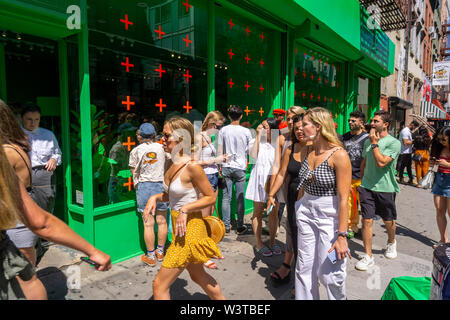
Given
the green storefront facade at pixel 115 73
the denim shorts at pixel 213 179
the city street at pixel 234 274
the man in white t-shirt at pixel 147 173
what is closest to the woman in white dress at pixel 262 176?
the city street at pixel 234 274

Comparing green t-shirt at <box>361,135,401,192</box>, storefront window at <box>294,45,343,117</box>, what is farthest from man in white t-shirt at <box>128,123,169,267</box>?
storefront window at <box>294,45,343,117</box>

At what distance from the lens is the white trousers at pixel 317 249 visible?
235 cm

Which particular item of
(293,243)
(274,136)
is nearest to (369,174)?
(274,136)

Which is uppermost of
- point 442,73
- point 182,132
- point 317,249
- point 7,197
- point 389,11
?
point 442,73

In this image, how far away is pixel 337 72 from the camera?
9.48m

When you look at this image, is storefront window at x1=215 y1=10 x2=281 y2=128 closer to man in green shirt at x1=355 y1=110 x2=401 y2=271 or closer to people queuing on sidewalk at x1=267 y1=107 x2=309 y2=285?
people queuing on sidewalk at x1=267 y1=107 x2=309 y2=285

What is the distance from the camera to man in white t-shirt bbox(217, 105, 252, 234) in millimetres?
4621

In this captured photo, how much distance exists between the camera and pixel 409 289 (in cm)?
221

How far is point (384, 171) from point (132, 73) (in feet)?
11.7

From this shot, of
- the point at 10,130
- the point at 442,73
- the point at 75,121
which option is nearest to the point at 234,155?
the point at 75,121

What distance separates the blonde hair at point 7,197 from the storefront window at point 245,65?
4110 millimetres

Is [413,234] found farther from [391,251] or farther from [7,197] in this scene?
[7,197]
